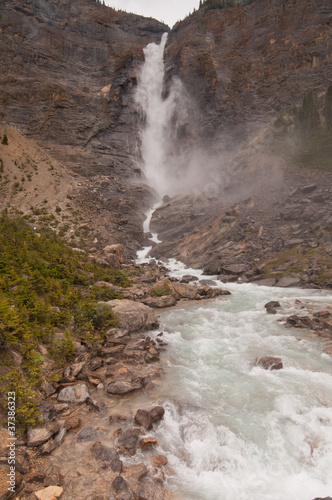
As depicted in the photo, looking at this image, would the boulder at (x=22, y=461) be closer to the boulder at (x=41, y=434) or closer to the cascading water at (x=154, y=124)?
the boulder at (x=41, y=434)

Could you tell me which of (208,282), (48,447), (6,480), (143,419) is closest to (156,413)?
(143,419)

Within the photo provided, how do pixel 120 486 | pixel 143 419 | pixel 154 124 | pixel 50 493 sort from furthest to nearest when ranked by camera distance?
1. pixel 154 124
2. pixel 143 419
3. pixel 120 486
4. pixel 50 493

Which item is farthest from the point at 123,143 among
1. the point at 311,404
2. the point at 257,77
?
the point at 311,404

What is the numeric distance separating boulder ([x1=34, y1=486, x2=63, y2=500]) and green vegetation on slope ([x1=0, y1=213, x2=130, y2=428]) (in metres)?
1.32

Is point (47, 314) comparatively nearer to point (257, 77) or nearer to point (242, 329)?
point (242, 329)

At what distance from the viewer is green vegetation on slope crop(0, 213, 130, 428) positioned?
→ 6.23 m

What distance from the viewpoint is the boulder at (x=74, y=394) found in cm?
664

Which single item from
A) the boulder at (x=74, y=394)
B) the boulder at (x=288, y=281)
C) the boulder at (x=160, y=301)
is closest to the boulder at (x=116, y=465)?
the boulder at (x=74, y=394)

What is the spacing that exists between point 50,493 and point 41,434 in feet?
3.98

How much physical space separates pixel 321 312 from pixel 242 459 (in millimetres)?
9219

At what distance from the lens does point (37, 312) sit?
9.09 m

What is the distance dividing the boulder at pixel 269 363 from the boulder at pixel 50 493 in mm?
6470

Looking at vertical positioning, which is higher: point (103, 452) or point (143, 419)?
point (103, 452)

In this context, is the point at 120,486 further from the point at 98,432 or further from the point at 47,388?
the point at 47,388
